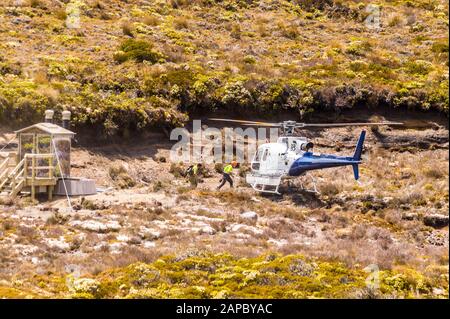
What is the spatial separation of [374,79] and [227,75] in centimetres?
950

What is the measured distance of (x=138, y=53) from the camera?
135ft

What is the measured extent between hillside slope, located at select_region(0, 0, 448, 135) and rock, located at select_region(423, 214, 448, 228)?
14254 millimetres

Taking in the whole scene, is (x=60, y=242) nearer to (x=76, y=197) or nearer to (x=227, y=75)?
(x=76, y=197)

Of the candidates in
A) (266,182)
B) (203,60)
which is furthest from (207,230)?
(203,60)

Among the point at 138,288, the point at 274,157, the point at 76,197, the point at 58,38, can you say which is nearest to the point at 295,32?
the point at 58,38

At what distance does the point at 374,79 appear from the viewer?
4147cm

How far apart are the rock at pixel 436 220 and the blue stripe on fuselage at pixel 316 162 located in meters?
3.67

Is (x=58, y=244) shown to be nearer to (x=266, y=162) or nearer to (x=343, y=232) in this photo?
(x=343, y=232)

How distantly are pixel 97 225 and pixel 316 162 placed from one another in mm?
10667

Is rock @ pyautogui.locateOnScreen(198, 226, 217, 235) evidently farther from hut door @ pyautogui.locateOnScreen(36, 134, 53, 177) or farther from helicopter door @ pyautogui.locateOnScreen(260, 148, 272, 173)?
hut door @ pyautogui.locateOnScreen(36, 134, 53, 177)

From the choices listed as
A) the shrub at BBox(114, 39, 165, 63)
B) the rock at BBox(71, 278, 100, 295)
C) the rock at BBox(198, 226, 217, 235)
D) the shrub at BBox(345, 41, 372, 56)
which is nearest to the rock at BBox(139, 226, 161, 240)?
the rock at BBox(198, 226, 217, 235)

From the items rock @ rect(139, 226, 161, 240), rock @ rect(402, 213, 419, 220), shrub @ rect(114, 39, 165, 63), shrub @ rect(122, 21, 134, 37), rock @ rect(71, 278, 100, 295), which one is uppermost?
shrub @ rect(122, 21, 134, 37)

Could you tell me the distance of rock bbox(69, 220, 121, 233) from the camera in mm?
22094

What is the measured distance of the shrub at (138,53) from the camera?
41.2m
